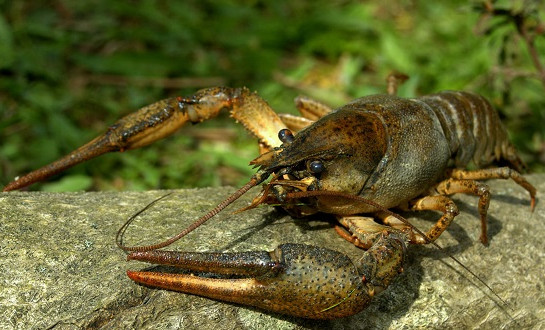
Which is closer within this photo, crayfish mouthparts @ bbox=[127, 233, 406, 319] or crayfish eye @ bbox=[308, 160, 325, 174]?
crayfish mouthparts @ bbox=[127, 233, 406, 319]

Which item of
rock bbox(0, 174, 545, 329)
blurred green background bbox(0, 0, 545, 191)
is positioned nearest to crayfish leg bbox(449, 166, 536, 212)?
rock bbox(0, 174, 545, 329)

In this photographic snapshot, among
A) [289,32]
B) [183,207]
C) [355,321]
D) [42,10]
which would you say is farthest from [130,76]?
[355,321]

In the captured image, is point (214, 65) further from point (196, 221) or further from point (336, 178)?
point (196, 221)

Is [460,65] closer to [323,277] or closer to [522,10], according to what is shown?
[522,10]

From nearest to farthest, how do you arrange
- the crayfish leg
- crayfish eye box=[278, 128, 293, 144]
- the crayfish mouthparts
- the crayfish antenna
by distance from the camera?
the crayfish mouthparts → the crayfish antenna → crayfish eye box=[278, 128, 293, 144] → the crayfish leg

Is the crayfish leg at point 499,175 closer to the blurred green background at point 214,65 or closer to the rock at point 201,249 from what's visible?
the rock at point 201,249

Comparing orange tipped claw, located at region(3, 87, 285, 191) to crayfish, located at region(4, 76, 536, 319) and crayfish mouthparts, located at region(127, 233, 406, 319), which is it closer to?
crayfish, located at region(4, 76, 536, 319)

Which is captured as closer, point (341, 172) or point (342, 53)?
point (341, 172)
